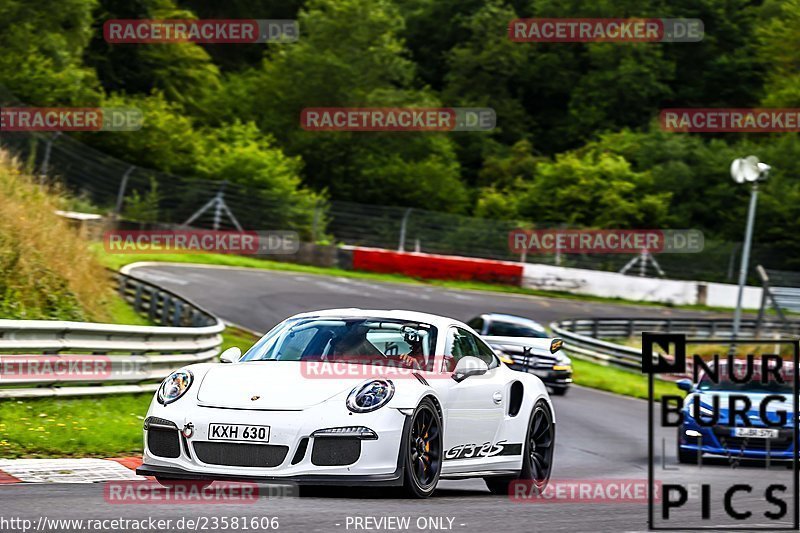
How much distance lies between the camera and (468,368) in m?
9.42

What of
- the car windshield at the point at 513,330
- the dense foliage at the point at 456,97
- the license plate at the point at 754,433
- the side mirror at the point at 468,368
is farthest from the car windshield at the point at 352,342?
the dense foliage at the point at 456,97

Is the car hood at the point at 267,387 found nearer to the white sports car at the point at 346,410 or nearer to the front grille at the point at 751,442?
the white sports car at the point at 346,410

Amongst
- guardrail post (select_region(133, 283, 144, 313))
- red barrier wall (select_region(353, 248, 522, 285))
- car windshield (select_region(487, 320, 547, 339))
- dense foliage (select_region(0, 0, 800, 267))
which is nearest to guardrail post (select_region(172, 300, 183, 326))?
guardrail post (select_region(133, 283, 144, 313))

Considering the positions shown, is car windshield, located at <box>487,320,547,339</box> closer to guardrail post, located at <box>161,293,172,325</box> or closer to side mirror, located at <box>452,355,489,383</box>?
guardrail post, located at <box>161,293,172,325</box>

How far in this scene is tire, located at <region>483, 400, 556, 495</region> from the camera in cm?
1017

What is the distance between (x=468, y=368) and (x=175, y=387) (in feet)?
7.24

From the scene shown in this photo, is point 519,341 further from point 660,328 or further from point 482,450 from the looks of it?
point 660,328

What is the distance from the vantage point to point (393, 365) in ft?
29.4

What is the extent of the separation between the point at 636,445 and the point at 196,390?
380 inches

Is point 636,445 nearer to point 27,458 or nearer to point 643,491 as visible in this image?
point 643,491

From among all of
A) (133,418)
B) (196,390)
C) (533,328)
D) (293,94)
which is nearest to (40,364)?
(133,418)

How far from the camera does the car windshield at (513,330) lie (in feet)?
70.2

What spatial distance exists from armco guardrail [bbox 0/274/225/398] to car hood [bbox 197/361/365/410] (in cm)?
414

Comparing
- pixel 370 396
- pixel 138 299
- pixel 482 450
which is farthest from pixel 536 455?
pixel 138 299
